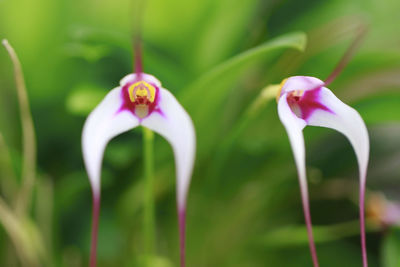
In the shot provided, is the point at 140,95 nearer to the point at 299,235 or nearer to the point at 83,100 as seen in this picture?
the point at 83,100

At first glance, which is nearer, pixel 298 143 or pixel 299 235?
pixel 298 143

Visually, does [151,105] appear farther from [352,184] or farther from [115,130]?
[352,184]

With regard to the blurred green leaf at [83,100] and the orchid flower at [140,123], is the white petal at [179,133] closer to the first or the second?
the orchid flower at [140,123]

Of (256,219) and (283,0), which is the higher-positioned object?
(283,0)

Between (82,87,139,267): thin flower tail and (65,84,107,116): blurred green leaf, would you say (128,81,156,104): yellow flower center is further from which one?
(65,84,107,116): blurred green leaf

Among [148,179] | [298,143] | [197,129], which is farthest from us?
[197,129]

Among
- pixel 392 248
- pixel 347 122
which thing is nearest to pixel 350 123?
pixel 347 122

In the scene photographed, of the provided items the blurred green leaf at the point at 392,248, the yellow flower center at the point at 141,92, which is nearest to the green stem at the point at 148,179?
the yellow flower center at the point at 141,92

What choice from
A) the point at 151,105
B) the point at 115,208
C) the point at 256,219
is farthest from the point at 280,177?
the point at 151,105
